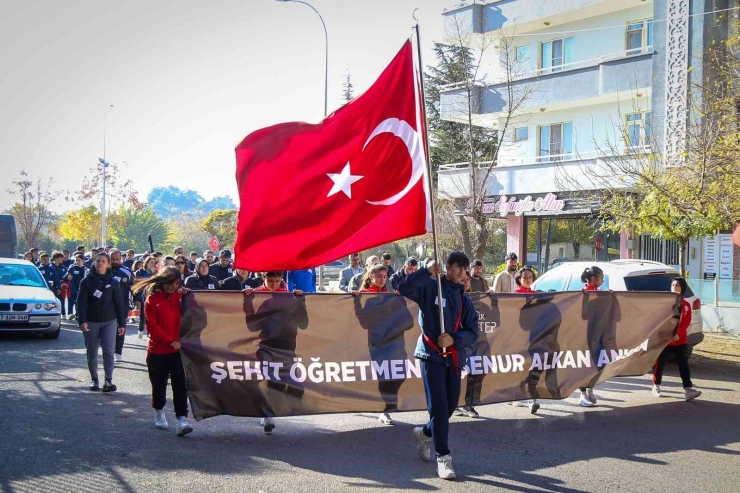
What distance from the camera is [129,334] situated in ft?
58.4

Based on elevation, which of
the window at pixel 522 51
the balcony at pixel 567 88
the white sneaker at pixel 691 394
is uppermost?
the window at pixel 522 51

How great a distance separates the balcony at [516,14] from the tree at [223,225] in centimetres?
2820

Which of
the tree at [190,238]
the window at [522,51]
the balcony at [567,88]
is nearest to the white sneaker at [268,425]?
the balcony at [567,88]

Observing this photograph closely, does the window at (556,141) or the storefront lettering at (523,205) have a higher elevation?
the window at (556,141)

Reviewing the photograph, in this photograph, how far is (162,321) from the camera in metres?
7.94

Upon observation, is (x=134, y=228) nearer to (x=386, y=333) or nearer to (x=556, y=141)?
(x=556, y=141)

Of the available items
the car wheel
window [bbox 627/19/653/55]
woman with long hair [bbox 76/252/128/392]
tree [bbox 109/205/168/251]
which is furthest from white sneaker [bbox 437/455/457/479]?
tree [bbox 109/205/168/251]

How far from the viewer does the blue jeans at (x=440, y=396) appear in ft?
21.2

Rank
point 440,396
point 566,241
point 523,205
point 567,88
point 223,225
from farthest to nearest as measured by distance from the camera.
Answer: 1. point 223,225
2. point 566,241
3. point 523,205
4. point 567,88
5. point 440,396

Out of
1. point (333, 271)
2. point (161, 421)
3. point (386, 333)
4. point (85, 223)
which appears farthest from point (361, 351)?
point (85, 223)

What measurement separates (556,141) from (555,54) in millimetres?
3176

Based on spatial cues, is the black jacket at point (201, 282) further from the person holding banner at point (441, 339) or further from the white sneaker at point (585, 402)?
the person holding banner at point (441, 339)

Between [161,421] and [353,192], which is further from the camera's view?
[161,421]

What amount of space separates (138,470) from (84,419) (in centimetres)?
225
